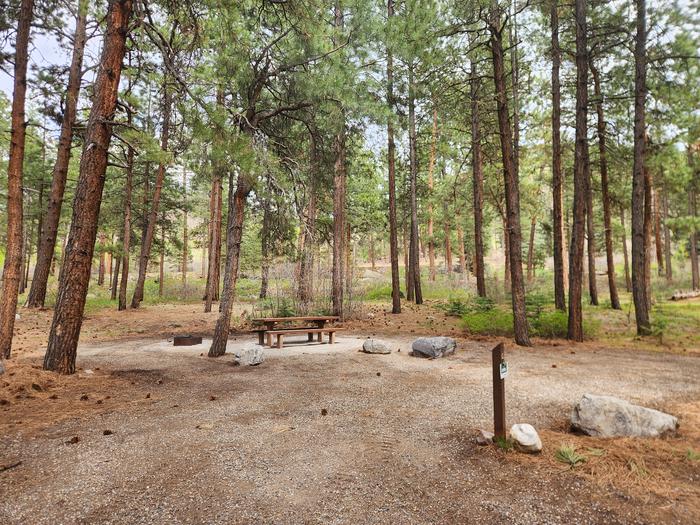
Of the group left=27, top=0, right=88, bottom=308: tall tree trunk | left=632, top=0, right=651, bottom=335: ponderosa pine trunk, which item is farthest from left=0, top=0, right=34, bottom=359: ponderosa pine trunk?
left=632, top=0, right=651, bottom=335: ponderosa pine trunk

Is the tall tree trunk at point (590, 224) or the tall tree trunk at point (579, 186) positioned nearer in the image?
the tall tree trunk at point (579, 186)

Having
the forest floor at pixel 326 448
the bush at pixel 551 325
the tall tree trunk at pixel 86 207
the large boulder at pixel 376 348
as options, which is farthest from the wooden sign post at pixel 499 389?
the bush at pixel 551 325

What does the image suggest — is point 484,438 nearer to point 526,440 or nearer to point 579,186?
point 526,440

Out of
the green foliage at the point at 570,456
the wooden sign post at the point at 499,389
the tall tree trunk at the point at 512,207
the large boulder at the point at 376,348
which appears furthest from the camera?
the tall tree trunk at the point at 512,207

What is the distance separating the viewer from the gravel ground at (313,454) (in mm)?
2461

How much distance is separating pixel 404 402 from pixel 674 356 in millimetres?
6667

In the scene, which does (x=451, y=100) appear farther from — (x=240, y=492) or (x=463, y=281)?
(x=463, y=281)

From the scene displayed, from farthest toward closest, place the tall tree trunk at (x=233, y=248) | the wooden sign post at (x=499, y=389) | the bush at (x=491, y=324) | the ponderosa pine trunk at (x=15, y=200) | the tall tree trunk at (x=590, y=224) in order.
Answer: the tall tree trunk at (x=590, y=224), the bush at (x=491, y=324), the tall tree trunk at (x=233, y=248), the ponderosa pine trunk at (x=15, y=200), the wooden sign post at (x=499, y=389)

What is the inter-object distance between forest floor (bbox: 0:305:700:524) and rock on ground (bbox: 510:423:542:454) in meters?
0.09

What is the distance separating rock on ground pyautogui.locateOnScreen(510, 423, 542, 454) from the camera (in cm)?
320

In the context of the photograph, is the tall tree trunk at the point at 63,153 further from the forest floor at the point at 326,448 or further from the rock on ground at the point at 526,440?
the rock on ground at the point at 526,440

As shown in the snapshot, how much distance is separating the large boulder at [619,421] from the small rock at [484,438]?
960mm

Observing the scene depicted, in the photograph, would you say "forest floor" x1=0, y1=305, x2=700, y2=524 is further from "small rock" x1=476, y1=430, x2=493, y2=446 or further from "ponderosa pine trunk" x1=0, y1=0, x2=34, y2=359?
"ponderosa pine trunk" x1=0, y1=0, x2=34, y2=359

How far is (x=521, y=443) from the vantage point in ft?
10.6
